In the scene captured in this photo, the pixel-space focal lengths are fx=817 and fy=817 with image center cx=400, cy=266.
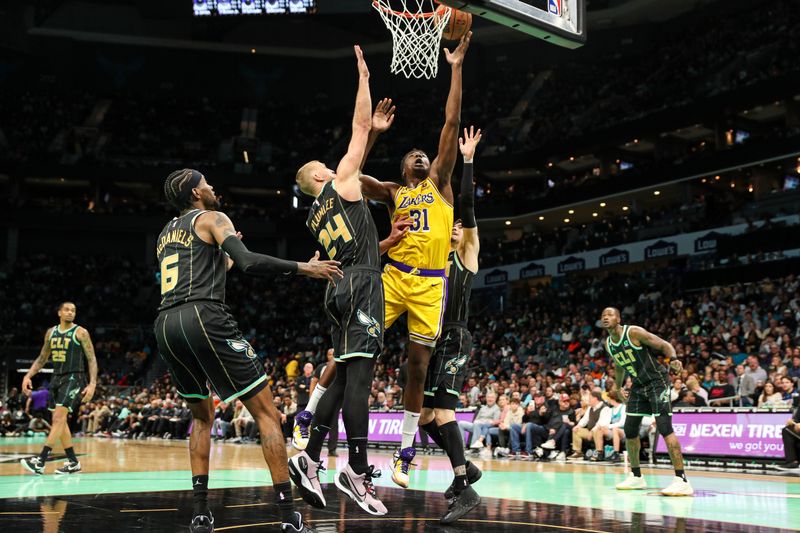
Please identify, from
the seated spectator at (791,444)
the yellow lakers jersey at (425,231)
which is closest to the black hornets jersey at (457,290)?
the yellow lakers jersey at (425,231)

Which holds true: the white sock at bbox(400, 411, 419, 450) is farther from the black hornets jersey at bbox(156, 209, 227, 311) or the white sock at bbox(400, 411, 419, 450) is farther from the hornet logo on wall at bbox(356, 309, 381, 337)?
the black hornets jersey at bbox(156, 209, 227, 311)

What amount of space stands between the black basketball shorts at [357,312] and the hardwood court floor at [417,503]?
1.24m

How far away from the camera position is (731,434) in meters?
13.2

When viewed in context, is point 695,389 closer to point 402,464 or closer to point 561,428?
point 561,428

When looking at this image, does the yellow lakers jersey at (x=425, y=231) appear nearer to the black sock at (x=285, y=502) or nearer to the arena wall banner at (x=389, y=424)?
the black sock at (x=285, y=502)

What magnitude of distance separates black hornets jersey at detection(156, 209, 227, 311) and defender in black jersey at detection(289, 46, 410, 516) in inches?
32.6

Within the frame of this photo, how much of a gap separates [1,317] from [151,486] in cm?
3025

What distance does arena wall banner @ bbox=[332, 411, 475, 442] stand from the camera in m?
18.0

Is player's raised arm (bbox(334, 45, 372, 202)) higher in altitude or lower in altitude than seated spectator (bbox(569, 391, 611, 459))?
higher

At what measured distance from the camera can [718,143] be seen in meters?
34.2

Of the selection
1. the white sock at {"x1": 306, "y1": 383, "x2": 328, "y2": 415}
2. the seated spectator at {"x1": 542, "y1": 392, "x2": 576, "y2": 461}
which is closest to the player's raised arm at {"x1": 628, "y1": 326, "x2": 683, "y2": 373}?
the white sock at {"x1": 306, "y1": 383, "x2": 328, "y2": 415}

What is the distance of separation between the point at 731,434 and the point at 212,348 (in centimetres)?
1051

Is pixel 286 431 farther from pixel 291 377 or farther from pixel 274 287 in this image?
pixel 274 287

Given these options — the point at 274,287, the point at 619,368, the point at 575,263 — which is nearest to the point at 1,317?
the point at 274,287
